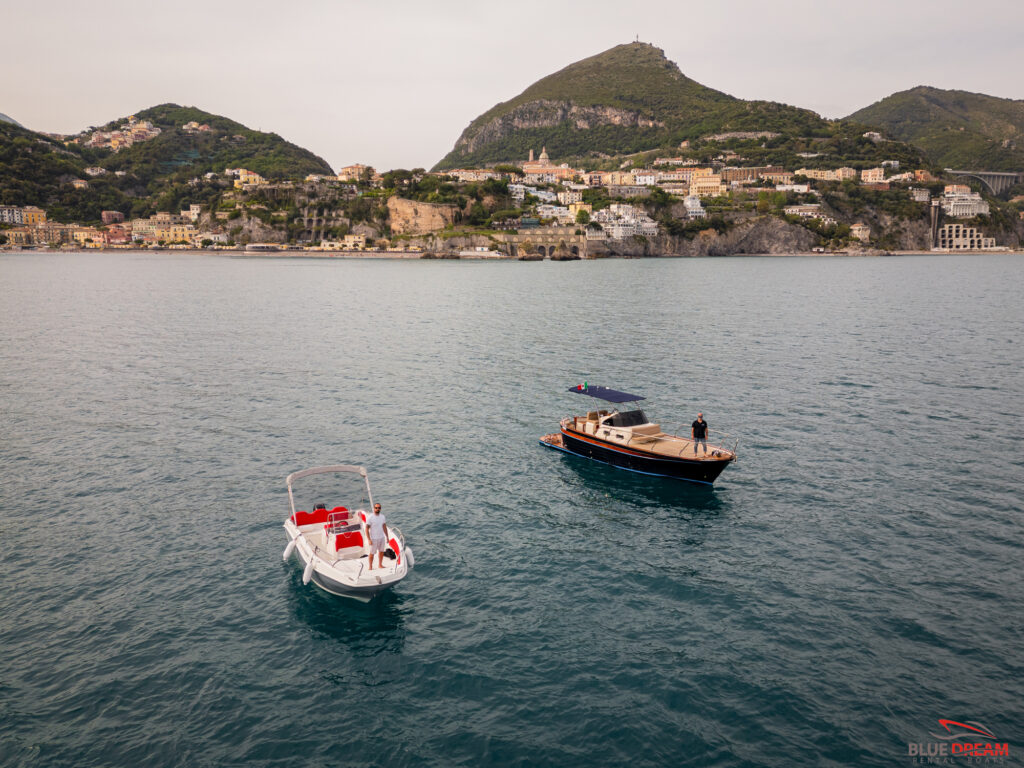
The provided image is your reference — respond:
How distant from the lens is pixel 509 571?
746 inches

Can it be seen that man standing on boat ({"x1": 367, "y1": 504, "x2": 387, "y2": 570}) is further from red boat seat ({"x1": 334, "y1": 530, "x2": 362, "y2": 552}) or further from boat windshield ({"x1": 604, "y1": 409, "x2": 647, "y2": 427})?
boat windshield ({"x1": 604, "y1": 409, "x2": 647, "y2": 427})

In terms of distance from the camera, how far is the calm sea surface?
12.8m

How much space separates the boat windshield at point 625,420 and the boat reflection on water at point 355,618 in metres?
14.3

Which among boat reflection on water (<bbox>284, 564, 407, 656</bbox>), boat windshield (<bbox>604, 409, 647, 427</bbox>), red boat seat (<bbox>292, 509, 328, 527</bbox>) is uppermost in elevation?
boat windshield (<bbox>604, 409, 647, 427</bbox>)

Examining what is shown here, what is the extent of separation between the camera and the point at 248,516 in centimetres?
2255

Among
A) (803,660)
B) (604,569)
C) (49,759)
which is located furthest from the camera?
(604,569)

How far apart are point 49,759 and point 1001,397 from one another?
46.7 metres

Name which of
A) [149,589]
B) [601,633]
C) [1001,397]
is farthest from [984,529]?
[149,589]

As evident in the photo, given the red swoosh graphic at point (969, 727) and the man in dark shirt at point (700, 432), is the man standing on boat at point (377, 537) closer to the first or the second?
the red swoosh graphic at point (969, 727)

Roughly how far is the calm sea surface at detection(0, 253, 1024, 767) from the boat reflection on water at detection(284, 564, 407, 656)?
11 centimetres

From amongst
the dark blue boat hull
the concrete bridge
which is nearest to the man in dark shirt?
the dark blue boat hull

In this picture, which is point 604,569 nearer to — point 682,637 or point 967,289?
point 682,637

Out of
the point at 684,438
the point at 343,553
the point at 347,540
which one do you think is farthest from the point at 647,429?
the point at 343,553

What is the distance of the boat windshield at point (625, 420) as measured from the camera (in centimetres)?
2880
